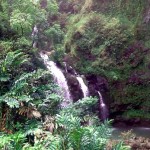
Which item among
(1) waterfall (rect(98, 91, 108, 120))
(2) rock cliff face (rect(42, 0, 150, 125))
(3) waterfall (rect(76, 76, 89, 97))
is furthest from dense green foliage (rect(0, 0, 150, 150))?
(3) waterfall (rect(76, 76, 89, 97))

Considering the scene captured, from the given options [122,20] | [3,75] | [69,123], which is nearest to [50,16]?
[122,20]

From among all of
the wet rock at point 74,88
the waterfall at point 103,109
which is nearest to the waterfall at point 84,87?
the wet rock at point 74,88

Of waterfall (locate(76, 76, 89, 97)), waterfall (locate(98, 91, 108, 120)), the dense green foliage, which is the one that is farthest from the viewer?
waterfall (locate(76, 76, 89, 97))

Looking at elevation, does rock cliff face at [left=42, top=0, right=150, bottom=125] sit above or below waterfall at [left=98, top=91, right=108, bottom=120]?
above

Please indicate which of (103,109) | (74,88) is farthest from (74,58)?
(103,109)

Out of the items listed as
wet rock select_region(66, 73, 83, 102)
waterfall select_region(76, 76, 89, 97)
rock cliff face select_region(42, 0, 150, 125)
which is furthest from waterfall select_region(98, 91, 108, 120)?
wet rock select_region(66, 73, 83, 102)

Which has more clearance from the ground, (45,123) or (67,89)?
(67,89)

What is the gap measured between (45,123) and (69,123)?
2119 millimetres

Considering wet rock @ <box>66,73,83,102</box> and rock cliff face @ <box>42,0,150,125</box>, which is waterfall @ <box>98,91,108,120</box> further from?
wet rock @ <box>66,73,83,102</box>

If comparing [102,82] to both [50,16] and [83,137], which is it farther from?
[83,137]

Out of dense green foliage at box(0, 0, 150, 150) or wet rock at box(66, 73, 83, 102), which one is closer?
dense green foliage at box(0, 0, 150, 150)

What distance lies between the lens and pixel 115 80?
56.0 feet

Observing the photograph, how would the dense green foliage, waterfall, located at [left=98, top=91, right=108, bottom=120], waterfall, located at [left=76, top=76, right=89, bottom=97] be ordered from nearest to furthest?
the dense green foliage
waterfall, located at [left=98, top=91, right=108, bottom=120]
waterfall, located at [left=76, top=76, right=89, bottom=97]

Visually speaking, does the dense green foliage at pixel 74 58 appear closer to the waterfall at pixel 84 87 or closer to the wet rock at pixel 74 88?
the waterfall at pixel 84 87
